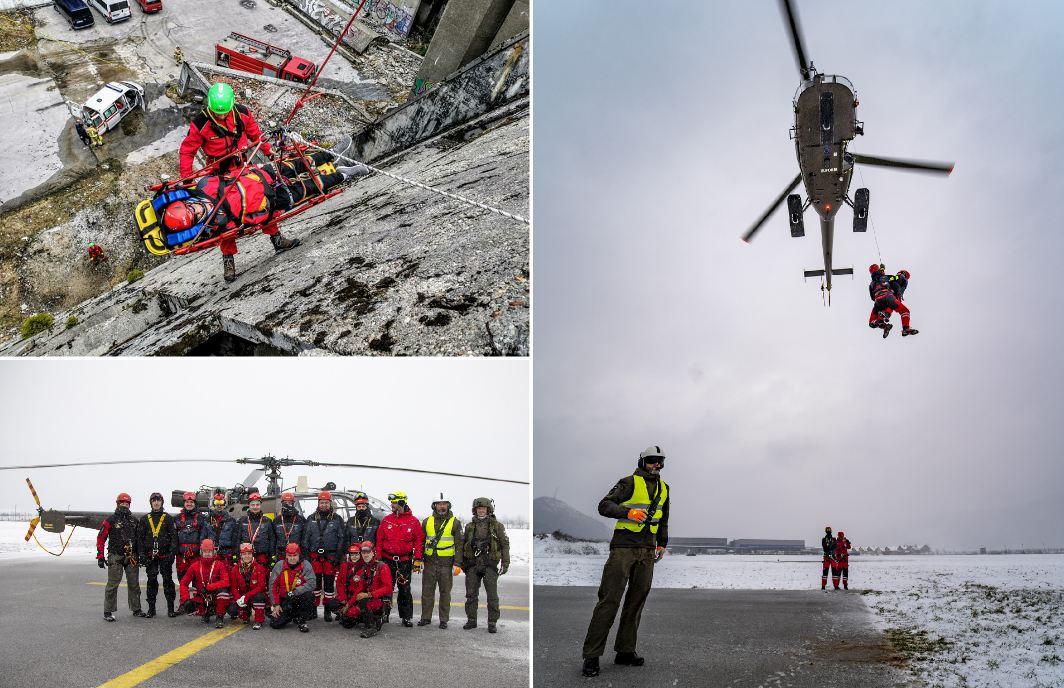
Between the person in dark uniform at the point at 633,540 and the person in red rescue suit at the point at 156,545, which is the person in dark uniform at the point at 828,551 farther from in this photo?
the person in red rescue suit at the point at 156,545

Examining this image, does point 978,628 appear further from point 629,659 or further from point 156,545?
point 156,545

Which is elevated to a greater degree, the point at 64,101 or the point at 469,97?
the point at 64,101

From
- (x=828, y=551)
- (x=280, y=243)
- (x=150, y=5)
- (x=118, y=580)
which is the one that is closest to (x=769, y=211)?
(x=828, y=551)

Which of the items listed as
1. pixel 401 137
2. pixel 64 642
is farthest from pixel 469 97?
pixel 64 642

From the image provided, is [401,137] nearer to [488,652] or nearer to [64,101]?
[64,101]

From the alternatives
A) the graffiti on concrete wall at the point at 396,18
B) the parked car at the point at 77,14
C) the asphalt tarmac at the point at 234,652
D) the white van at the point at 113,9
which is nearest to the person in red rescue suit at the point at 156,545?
the asphalt tarmac at the point at 234,652

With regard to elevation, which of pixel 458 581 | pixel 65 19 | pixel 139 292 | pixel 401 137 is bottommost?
pixel 458 581

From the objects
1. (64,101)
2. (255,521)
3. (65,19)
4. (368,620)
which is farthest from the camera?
(65,19)

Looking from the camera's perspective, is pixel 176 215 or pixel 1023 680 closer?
pixel 1023 680
